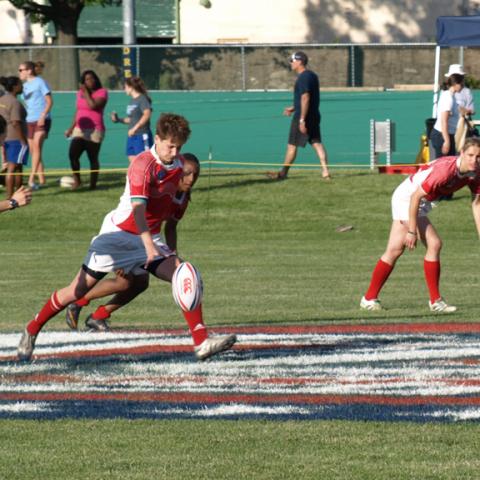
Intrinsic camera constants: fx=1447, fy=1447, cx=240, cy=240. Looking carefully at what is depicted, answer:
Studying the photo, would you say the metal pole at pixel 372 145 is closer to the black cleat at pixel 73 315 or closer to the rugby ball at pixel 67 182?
the rugby ball at pixel 67 182

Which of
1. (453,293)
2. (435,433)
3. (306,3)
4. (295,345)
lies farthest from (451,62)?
(435,433)

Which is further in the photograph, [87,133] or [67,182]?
[67,182]

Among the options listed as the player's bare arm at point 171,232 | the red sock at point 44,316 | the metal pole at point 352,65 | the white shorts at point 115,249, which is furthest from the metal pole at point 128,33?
the red sock at point 44,316

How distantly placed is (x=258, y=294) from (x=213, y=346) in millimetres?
5288

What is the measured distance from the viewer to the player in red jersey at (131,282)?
32.7ft

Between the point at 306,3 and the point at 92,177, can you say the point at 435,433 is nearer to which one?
the point at 92,177

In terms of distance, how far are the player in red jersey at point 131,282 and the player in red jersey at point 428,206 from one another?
2.39 meters

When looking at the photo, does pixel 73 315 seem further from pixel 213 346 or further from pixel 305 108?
pixel 305 108

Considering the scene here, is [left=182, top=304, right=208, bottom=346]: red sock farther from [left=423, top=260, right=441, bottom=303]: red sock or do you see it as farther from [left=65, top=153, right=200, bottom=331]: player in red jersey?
[left=423, top=260, right=441, bottom=303]: red sock

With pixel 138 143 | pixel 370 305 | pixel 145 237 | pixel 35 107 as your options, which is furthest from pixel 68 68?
pixel 145 237

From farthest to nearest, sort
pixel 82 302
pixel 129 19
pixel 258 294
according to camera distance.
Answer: pixel 129 19, pixel 258 294, pixel 82 302

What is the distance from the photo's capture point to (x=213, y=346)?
9.51 metres

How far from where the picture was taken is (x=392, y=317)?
12.5m

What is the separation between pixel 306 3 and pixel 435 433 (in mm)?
49111
